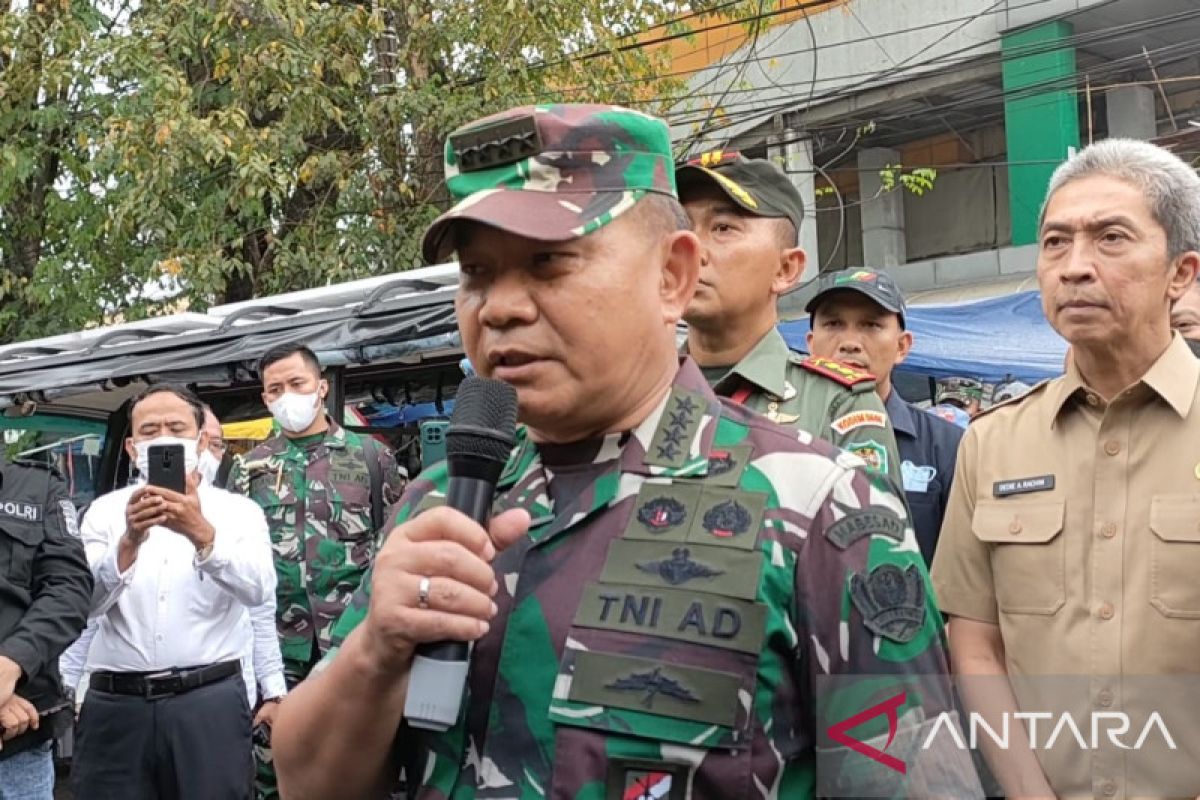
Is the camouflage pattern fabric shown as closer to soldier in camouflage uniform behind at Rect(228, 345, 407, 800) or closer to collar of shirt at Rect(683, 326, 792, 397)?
soldier in camouflage uniform behind at Rect(228, 345, 407, 800)

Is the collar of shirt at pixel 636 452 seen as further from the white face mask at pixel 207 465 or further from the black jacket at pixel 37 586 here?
the white face mask at pixel 207 465

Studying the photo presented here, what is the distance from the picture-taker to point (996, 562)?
8.15 feet

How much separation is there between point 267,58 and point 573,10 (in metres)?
2.53

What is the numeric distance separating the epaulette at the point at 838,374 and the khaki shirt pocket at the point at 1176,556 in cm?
84

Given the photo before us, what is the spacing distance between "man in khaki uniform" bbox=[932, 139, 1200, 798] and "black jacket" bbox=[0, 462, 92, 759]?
9.78 feet

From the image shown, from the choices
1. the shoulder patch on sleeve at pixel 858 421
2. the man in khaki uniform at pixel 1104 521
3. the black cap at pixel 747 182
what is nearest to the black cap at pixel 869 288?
the black cap at pixel 747 182

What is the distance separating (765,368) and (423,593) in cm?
181

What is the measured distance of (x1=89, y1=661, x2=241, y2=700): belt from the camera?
4.58 metres

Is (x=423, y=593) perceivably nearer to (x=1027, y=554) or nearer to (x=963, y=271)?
(x=1027, y=554)

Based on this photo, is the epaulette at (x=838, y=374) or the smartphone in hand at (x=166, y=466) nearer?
the epaulette at (x=838, y=374)

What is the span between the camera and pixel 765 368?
3.02 meters

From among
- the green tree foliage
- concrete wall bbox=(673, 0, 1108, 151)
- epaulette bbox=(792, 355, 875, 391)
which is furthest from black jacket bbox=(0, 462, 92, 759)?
concrete wall bbox=(673, 0, 1108, 151)

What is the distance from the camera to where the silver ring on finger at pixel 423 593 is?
1317 millimetres

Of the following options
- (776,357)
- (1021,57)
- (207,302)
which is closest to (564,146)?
(776,357)
